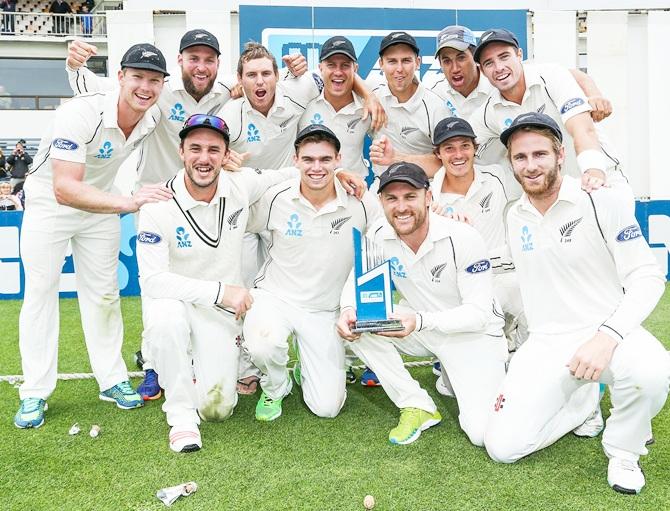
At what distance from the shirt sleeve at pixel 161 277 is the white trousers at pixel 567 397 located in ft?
5.65

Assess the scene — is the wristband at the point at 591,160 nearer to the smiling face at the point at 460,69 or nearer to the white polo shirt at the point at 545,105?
the white polo shirt at the point at 545,105

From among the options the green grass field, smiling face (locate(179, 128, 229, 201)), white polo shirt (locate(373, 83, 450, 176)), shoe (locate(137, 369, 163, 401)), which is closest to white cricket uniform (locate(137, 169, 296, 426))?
smiling face (locate(179, 128, 229, 201))

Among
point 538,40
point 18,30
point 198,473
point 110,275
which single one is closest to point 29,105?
point 18,30

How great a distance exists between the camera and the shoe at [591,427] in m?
3.41

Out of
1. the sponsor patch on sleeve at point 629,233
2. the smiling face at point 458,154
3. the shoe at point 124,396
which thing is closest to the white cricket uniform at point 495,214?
the smiling face at point 458,154

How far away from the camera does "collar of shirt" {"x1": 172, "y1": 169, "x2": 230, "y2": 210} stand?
12.2ft

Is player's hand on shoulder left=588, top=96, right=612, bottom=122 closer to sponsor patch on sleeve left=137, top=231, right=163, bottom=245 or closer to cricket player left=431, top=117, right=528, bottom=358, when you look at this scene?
cricket player left=431, top=117, right=528, bottom=358

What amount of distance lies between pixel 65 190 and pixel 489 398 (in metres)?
2.74

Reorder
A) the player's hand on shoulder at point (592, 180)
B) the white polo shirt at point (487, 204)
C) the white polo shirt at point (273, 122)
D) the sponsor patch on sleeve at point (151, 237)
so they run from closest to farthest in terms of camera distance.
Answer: the player's hand on shoulder at point (592, 180)
the sponsor patch on sleeve at point (151, 237)
the white polo shirt at point (487, 204)
the white polo shirt at point (273, 122)

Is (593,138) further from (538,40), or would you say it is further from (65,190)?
(538,40)

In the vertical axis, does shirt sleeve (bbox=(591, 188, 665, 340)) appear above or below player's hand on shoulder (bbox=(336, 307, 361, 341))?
above

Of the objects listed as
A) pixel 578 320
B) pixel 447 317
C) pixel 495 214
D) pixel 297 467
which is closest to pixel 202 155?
pixel 447 317

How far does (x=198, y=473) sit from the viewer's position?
3.04 metres

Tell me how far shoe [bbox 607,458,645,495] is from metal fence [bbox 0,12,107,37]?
26.3m
